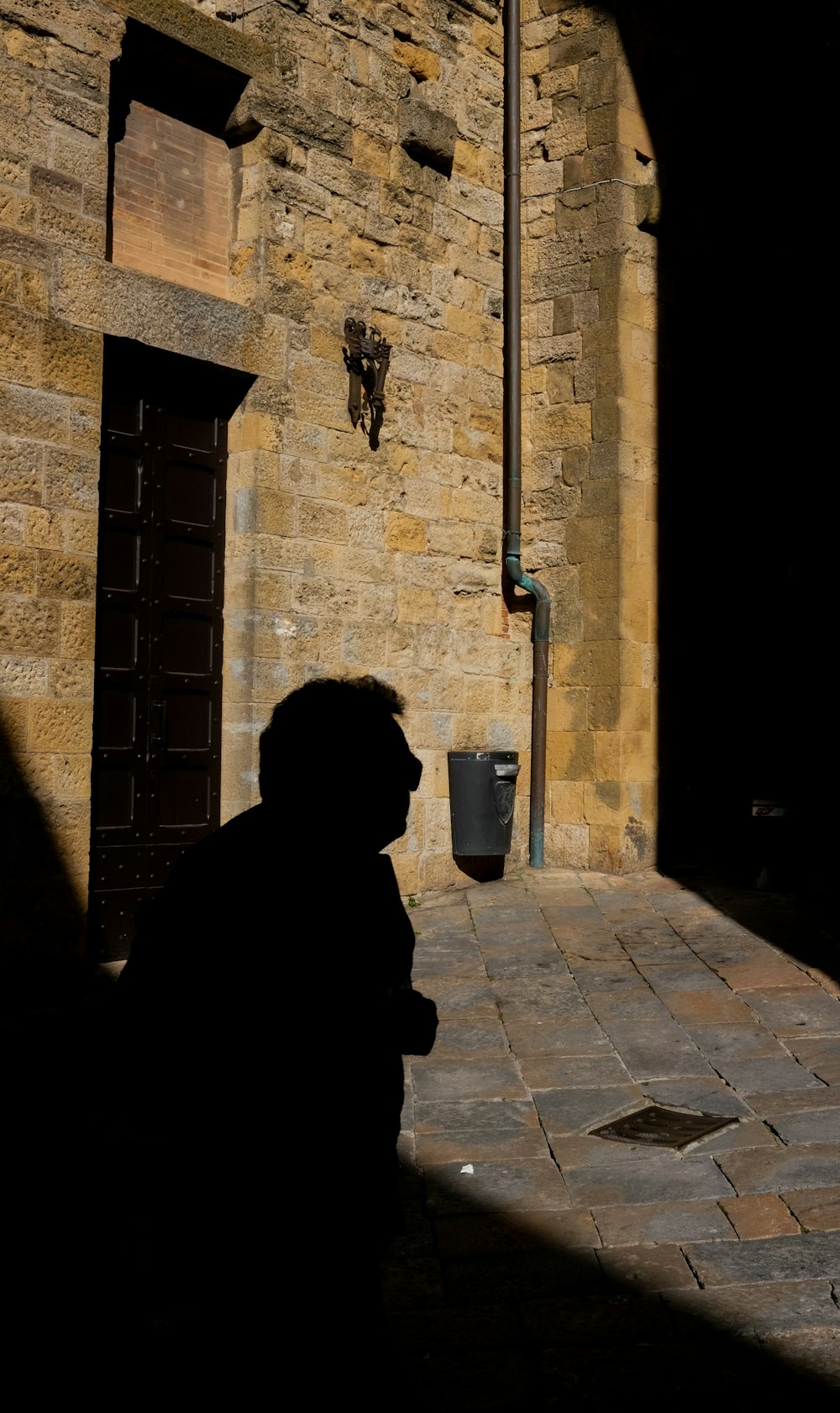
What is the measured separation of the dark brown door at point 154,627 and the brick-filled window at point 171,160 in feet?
1.96

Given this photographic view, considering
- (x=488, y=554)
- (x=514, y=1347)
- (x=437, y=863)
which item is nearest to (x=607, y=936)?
(x=437, y=863)

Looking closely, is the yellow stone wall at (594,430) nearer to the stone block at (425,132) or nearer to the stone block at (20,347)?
the stone block at (425,132)

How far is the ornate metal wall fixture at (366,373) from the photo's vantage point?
785cm

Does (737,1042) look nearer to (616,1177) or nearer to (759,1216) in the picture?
(616,1177)

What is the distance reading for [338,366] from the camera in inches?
308

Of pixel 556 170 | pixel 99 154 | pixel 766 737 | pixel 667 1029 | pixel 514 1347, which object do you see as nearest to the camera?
pixel 514 1347

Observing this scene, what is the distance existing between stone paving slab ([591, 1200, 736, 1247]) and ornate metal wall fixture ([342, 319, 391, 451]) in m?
5.21

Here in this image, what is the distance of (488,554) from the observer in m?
8.93

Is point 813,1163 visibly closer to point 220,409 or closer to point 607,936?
point 607,936

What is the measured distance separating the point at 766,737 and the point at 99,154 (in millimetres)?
5937

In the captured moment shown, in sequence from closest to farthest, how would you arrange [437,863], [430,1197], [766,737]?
1. [430,1197]
2. [437,863]
3. [766,737]

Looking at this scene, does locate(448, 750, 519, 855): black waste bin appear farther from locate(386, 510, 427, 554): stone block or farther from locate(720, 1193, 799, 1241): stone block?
locate(720, 1193, 799, 1241): stone block

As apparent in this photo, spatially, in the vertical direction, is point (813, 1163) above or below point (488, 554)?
below

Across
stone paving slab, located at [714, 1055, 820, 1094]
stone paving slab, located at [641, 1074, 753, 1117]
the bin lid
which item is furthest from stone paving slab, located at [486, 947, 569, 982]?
the bin lid
